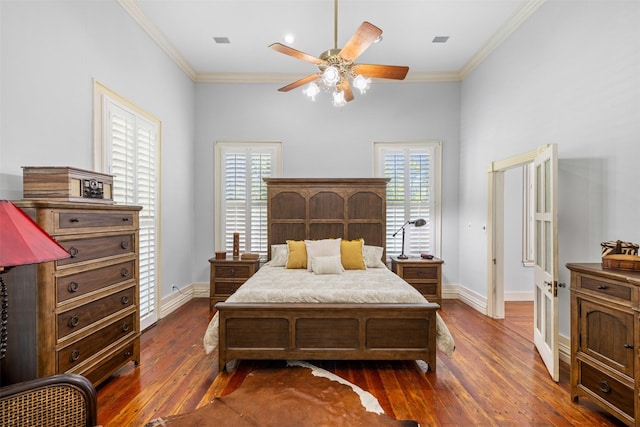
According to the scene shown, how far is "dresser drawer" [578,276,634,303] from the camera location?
76.5 inches

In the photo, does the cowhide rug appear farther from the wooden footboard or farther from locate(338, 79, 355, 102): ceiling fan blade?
locate(338, 79, 355, 102): ceiling fan blade

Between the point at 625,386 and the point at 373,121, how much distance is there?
4.30m

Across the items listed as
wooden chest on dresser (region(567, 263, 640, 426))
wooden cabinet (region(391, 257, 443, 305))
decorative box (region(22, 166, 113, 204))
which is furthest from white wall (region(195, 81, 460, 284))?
decorative box (region(22, 166, 113, 204))

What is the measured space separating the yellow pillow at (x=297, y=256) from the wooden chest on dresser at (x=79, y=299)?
184cm

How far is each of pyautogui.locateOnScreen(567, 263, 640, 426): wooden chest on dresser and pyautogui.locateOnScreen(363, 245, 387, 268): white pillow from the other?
7.54 ft

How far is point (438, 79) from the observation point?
5.23 metres

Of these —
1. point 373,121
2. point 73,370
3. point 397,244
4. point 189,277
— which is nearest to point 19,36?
point 73,370

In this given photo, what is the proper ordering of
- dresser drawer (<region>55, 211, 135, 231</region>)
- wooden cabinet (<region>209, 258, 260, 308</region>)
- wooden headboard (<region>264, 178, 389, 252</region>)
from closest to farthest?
dresser drawer (<region>55, 211, 135, 231</region>) → wooden cabinet (<region>209, 258, 260, 308</region>) → wooden headboard (<region>264, 178, 389, 252</region>)

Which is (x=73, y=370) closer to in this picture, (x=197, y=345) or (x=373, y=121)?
(x=197, y=345)

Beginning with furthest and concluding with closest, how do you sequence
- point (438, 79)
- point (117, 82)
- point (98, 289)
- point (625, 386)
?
point (438, 79) → point (117, 82) → point (98, 289) → point (625, 386)

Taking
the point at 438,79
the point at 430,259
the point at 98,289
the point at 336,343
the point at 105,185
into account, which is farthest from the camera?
the point at 438,79

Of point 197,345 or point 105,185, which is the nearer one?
point 105,185

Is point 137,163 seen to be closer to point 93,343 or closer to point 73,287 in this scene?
point 73,287

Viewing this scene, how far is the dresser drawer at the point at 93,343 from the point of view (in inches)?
81.0
